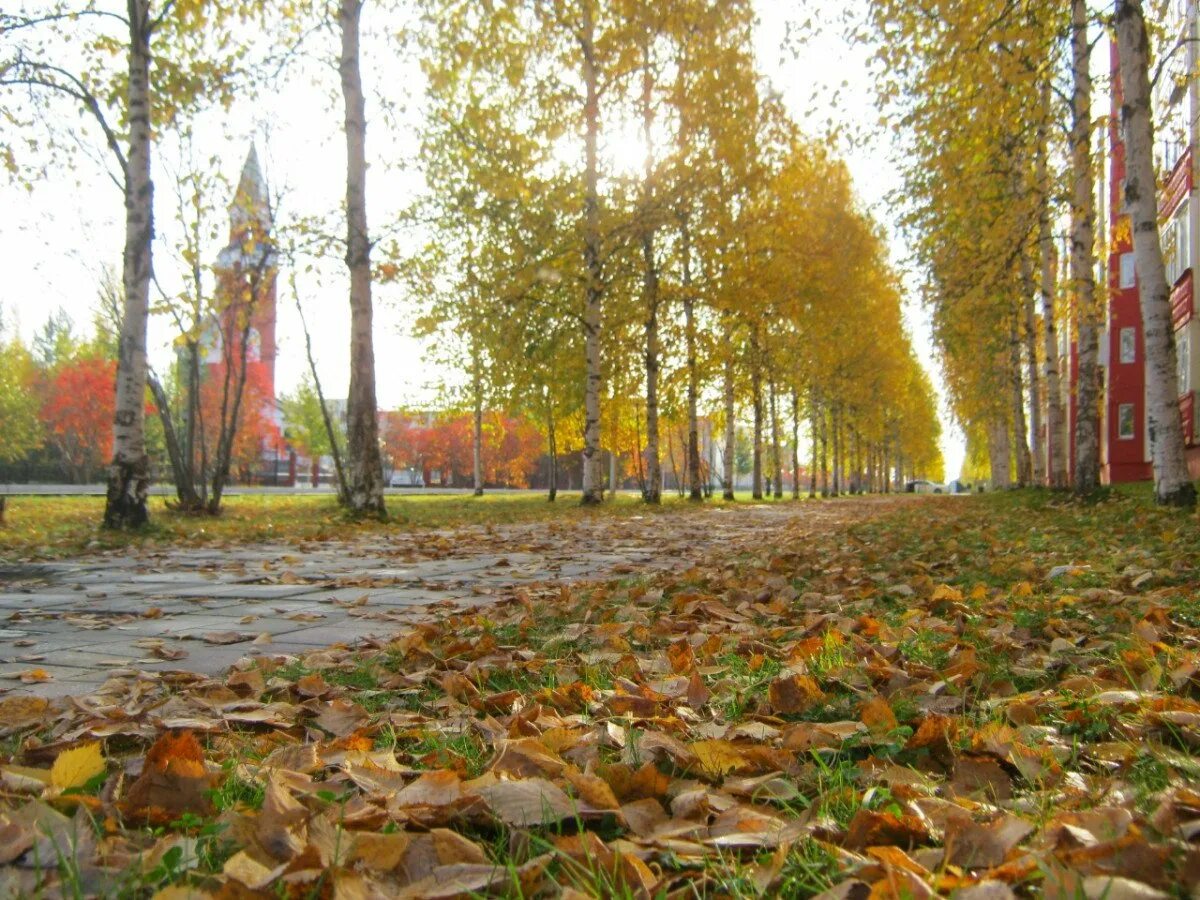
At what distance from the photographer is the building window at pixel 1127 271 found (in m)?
29.1

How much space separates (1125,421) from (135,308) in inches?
1213

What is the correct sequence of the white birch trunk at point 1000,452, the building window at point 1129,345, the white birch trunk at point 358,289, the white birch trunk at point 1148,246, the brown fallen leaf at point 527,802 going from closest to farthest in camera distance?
the brown fallen leaf at point 527,802
the white birch trunk at point 1148,246
the white birch trunk at point 358,289
the building window at point 1129,345
the white birch trunk at point 1000,452

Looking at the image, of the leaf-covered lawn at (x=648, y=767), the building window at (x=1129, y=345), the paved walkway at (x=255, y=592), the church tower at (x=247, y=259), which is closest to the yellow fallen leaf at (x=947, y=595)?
the leaf-covered lawn at (x=648, y=767)

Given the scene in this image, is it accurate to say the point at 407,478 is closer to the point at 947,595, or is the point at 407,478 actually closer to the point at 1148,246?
the point at 1148,246

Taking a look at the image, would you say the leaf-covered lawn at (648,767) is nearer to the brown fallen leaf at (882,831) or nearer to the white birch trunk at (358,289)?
the brown fallen leaf at (882,831)

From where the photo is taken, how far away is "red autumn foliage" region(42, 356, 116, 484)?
40500 mm

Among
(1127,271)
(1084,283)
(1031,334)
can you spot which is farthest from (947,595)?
(1127,271)

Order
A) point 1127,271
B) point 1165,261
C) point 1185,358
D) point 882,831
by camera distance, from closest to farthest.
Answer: point 882,831
point 1165,261
point 1185,358
point 1127,271

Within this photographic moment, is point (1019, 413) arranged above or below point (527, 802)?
above

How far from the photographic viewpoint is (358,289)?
12188 mm

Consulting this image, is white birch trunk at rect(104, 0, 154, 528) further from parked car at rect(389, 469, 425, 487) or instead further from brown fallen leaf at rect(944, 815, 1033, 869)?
parked car at rect(389, 469, 425, 487)

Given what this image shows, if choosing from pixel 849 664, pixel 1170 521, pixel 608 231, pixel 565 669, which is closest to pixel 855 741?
pixel 849 664

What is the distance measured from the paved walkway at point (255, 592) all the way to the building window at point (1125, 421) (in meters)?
26.1

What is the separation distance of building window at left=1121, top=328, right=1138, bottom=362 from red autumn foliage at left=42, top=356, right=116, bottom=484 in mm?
40888
